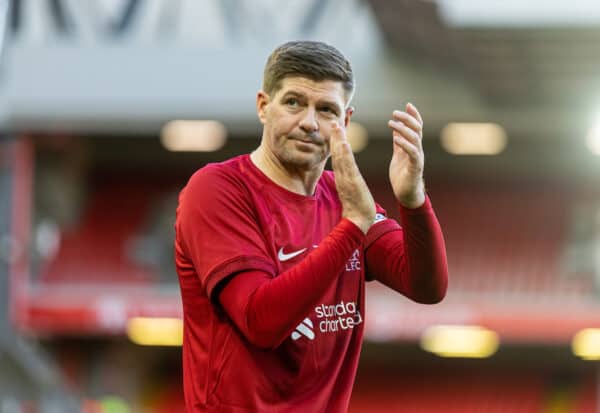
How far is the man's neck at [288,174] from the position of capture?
2721 millimetres

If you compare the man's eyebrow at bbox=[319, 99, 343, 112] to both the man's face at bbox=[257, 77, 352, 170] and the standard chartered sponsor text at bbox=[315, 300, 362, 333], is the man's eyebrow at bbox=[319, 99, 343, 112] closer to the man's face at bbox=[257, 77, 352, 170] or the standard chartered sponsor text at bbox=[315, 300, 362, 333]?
the man's face at bbox=[257, 77, 352, 170]

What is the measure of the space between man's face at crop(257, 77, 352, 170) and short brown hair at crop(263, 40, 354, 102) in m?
0.01

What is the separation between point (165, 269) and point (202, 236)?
12.4 m

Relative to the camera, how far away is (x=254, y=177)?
2.71 meters

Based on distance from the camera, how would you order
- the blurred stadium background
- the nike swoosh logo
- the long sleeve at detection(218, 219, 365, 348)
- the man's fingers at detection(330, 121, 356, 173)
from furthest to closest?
the blurred stadium background < the nike swoosh logo < the man's fingers at detection(330, 121, 356, 173) < the long sleeve at detection(218, 219, 365, 348)

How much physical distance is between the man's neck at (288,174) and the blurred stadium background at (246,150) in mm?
9931

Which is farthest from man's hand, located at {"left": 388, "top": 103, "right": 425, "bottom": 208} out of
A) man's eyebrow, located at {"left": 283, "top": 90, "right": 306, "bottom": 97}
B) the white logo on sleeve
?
the white logo on sleeve

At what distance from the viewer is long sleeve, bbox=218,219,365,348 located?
240 centimetres

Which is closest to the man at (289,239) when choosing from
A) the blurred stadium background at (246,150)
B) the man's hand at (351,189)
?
the man's hand at (351,189)

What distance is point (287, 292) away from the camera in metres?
2.40

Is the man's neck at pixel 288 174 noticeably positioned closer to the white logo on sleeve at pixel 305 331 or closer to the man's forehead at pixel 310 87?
the man's forehead at pixel 310 87

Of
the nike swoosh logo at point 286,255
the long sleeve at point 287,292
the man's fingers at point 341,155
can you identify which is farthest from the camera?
the nike swoosh logo at point 286,255

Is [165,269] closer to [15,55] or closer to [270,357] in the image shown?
[15,55]

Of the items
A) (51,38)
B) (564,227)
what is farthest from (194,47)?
(564,227)
